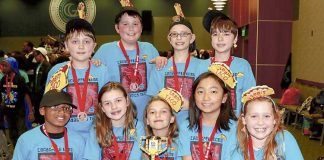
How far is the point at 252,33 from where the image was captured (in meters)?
12.0

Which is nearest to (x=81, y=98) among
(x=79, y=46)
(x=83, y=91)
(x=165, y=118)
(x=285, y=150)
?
(x=83, y=91)

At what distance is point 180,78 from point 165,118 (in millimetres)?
630

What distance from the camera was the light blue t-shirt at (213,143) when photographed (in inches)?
129

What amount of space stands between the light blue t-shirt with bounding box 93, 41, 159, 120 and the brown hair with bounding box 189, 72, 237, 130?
2.78 ft

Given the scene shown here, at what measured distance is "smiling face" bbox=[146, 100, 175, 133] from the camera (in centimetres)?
341

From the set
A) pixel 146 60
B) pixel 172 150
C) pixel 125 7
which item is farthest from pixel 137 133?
pixel 125 7

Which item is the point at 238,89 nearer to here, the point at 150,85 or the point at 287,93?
Answer: the point at 150,85

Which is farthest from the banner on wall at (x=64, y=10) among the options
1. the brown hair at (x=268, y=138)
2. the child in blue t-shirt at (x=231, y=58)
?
the brown hair at (x=268, y=138)

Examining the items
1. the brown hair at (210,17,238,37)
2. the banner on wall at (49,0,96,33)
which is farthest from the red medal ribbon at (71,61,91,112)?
the banner on wall at (49,0,96,33)

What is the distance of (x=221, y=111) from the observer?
345 centimetres

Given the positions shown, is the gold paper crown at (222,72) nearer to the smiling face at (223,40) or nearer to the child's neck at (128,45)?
the smiling face at (223,40)

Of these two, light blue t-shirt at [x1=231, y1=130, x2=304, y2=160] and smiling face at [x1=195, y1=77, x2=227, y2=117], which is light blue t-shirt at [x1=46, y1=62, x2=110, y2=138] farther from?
light blue t-shirt at [x1=231, y1=130, x2=304, y2=160]

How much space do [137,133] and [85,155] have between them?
457 mm

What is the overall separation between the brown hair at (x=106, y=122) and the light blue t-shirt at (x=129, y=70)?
0.62 m
